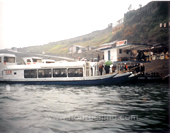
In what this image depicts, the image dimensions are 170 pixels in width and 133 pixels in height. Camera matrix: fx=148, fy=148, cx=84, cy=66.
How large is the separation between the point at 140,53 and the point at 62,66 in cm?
1102

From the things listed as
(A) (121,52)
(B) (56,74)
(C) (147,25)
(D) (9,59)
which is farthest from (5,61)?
(C) (147,25)

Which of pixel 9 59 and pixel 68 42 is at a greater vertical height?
pixel 68 42

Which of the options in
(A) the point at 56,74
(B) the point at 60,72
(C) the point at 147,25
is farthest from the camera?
(C) the point at 147,25

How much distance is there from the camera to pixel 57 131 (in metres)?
3.79

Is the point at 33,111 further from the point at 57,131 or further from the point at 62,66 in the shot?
the point at 62,66

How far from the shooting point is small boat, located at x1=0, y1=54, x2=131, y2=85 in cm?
1462

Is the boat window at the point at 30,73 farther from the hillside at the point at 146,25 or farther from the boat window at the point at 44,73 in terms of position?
the hillside at the point at 146,25

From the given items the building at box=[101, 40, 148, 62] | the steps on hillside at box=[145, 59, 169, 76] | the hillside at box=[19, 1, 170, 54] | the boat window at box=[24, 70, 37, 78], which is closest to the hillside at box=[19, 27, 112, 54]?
the hillside at box=[19, 1, 170, 54]

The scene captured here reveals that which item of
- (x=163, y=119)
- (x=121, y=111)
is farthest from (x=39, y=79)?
(x=163, y=119)

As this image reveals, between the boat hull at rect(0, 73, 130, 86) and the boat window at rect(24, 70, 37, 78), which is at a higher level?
the boat window at rect(24, 70, 37, 78)

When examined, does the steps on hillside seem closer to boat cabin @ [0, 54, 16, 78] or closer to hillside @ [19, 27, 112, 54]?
boat cabin @ [0, 54, 16, 78]

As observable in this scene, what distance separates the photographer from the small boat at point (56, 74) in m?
14.6

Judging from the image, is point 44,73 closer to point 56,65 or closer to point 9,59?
point 56,65

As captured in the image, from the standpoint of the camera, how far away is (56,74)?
15.9 meters
